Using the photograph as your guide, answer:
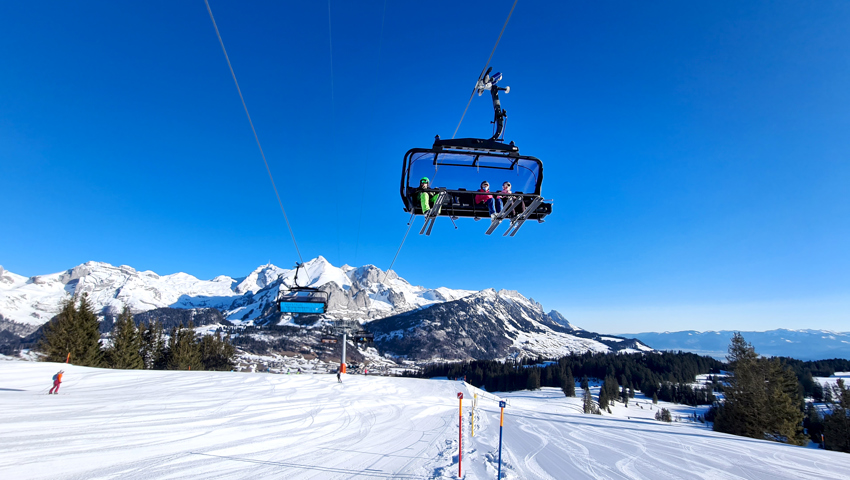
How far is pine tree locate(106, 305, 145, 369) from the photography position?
1619 inches

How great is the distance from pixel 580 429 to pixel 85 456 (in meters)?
18.4

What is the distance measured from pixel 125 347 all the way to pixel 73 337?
6024mm

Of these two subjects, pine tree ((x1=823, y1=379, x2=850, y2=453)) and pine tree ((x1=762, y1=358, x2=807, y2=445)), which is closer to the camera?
pine tree ((x1=762, y1=358, x2=807, y2=445))

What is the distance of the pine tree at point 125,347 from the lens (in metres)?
41.1

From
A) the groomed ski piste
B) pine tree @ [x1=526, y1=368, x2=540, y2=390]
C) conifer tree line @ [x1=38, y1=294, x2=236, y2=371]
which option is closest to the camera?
the groomed ski piste

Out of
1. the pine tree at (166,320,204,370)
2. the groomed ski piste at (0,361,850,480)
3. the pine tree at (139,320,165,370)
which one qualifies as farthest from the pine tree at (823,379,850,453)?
the pine tree at (139,320,165,370)

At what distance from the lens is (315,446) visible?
11.0 metres

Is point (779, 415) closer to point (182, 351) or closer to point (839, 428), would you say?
point (839, 428)

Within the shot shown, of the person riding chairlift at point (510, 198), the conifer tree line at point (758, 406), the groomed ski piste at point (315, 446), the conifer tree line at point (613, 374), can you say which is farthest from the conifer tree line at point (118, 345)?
the conifer tree line at point (613, 374)

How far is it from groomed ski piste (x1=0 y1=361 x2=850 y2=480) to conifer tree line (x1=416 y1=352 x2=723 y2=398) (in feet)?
341

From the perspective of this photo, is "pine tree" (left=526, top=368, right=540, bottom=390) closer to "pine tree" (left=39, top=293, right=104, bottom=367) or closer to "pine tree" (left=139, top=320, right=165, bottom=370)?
"pine tree" (left=139, top=320, right=165, bottom=370)

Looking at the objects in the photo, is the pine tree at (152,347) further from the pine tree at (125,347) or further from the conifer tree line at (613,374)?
the conifer tree line at (613,374)

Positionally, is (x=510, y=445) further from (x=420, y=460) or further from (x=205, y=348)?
(x=205, y=348)

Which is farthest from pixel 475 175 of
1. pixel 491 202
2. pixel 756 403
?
pixel 756 403
